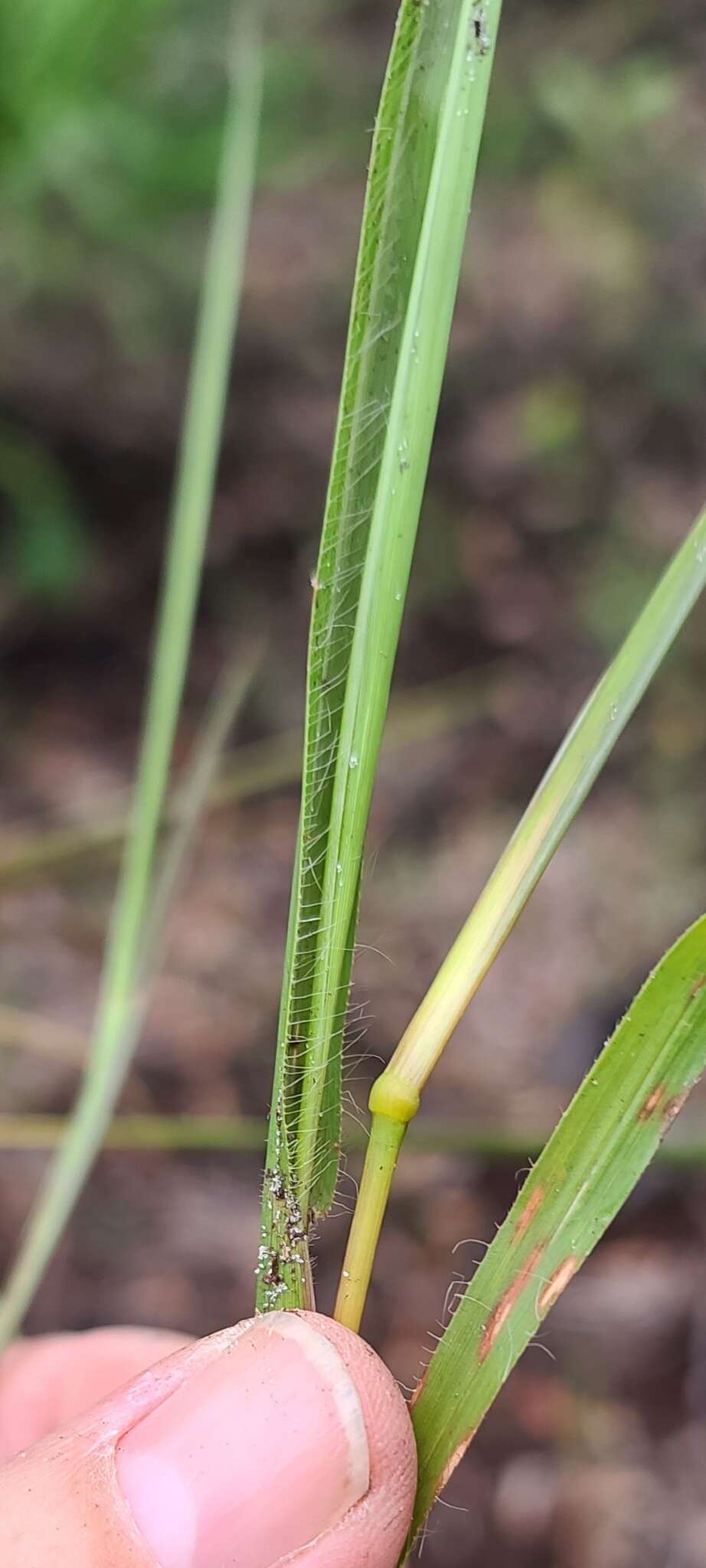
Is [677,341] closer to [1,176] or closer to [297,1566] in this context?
[1,176]

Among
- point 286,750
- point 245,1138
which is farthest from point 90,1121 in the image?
point 286,750

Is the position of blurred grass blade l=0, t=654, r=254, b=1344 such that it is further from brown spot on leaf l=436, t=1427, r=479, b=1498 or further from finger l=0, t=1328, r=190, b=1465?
brown spot on leaf l=436, t=1427, r=479, b=1498

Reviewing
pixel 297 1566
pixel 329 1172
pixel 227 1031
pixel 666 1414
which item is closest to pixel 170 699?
pixel 329 1172

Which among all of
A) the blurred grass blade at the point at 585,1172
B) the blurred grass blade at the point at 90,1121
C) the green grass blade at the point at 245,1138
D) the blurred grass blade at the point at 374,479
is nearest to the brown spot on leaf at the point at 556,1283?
the blurred grass blade at the point at 585,1172

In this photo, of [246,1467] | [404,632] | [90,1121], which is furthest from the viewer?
[404,632]

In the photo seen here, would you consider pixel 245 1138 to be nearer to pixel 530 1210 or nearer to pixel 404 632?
pixel 530 1210

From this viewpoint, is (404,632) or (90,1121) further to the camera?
(404,632)

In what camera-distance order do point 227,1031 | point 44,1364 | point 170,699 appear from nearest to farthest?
point 170,699
point 44,1364
point 227,1031
